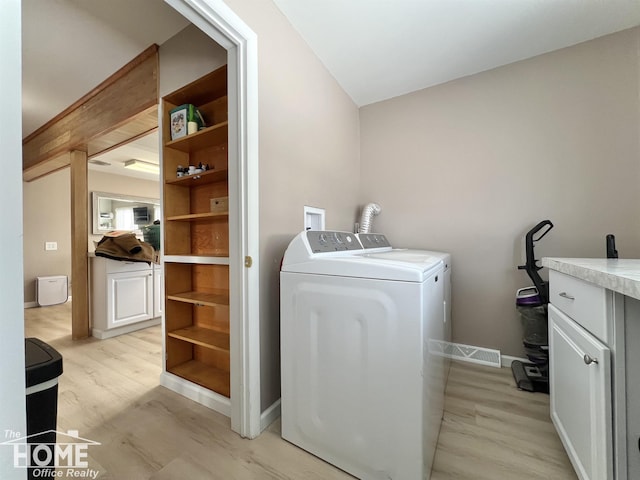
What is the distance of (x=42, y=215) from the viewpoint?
4453 mm

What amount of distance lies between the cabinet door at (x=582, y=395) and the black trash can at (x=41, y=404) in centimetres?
176

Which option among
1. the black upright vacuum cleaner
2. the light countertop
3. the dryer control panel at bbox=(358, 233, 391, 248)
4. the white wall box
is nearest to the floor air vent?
the black upright vacuum cleaner

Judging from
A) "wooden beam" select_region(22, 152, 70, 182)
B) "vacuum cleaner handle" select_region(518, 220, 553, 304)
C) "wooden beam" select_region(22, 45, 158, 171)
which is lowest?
"vacuum cleaner handle" select_region(518, 220, 553, 304)

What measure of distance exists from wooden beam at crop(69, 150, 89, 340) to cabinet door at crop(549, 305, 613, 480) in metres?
3.96

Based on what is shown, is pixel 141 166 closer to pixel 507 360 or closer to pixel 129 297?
pixel 129 297

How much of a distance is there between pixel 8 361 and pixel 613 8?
309cm

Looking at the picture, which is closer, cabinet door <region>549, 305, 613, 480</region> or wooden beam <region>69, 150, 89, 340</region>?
cabinet door <region>549, 305, 613, 480</region>

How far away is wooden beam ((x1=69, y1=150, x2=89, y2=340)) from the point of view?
2.70 metres

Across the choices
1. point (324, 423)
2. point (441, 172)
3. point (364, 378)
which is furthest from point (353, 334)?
point (441, 172)

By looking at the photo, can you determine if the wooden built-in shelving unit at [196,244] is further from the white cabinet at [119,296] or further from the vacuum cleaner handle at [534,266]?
the vacuum cleaner handle at [534,266]

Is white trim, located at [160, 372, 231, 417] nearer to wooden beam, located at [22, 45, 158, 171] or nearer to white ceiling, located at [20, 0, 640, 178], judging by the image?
wooden beam, located at [22, 45, 158, 171]

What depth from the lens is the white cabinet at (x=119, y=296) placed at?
8.80 feet

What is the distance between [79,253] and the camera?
275cm

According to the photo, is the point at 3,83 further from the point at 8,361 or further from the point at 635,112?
the point at 635,112
